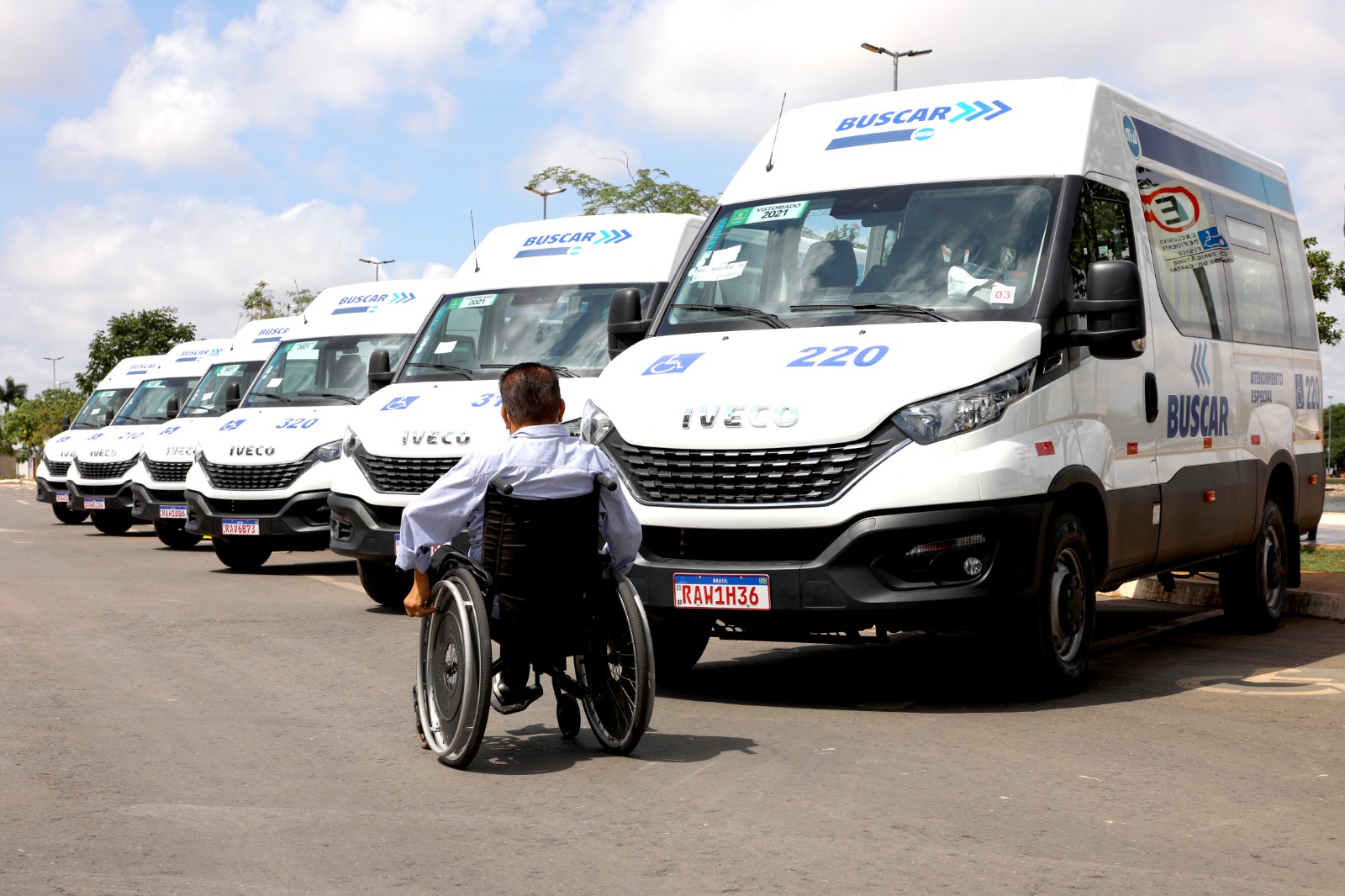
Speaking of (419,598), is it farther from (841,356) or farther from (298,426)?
(298,426)

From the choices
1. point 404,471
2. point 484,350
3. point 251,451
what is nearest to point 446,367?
→ point 484,350

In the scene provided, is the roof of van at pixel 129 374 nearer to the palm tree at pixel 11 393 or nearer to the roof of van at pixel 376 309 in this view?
the roof of van at pixel 376 309

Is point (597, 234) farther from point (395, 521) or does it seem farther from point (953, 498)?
point (953, 498)

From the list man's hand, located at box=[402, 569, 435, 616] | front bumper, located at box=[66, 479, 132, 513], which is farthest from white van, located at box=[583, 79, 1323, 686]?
front bumper, located at box=[66, 479, 132, 513]

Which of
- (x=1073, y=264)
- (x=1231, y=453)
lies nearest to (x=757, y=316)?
(x=1073, y=264)

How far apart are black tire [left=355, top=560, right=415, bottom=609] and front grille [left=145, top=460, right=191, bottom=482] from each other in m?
6.80

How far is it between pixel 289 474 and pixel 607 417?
7439mm

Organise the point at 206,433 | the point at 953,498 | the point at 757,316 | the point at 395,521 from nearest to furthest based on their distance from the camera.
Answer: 1. the point at 953,498
2. the point at 757,316
3. the point at 395,521
4. the point at 206,433

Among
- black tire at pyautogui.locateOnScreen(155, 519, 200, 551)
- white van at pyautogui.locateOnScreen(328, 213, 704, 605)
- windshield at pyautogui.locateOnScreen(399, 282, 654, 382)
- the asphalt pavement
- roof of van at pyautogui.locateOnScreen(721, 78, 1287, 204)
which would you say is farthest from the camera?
black tire at pyautogui.locateOnScreen(155, 519, 200, 551)

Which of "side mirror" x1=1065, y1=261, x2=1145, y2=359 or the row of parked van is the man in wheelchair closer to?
the row of parked van

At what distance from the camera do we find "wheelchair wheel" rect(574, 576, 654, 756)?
6.11 m

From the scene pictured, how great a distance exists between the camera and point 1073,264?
25.9 ft

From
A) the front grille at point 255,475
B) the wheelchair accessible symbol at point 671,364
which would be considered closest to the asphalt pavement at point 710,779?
the wheelchair accessible symbol at point 671,364

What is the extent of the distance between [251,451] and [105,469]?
311 inches
